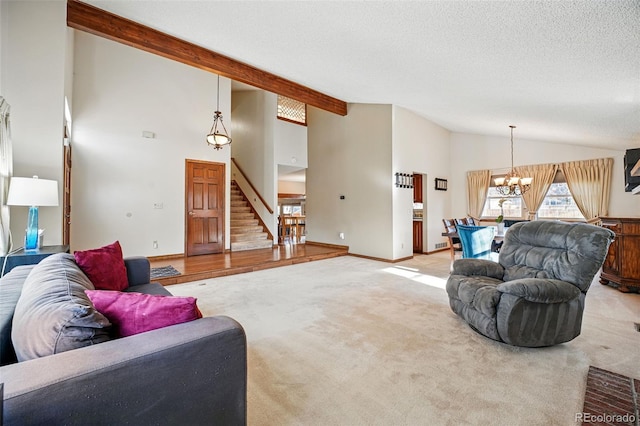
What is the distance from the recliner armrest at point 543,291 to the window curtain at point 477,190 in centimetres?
601

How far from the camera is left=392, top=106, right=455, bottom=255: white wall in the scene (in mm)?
6305

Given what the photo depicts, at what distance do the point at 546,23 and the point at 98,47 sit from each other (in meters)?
6.62

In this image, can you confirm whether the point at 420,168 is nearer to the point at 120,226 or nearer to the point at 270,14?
the point at 270,14

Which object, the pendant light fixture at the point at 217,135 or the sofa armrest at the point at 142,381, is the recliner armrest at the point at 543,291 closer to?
the sofa armrest at the point at 142,381

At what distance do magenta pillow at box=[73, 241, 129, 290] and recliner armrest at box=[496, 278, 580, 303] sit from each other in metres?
3.19

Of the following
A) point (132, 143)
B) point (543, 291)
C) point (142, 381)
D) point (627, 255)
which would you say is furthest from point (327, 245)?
point (142, 381)

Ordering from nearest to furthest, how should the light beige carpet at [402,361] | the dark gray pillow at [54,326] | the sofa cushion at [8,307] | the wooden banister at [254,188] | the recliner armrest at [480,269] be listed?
the dark gray pillow at [54,326] < the sofa cushion at [8,307] < the light beige carpet at [402,361] < the recliner armrest at [480,269] < the wooden banister at [254,188]

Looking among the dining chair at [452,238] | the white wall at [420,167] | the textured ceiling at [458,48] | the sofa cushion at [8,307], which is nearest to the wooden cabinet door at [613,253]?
the textured ceiling at [458,48]

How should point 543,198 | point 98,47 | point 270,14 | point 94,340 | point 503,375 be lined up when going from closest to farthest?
point 94,340 < point 503,375 < point 270,14 < point 98,47 < point 543,198

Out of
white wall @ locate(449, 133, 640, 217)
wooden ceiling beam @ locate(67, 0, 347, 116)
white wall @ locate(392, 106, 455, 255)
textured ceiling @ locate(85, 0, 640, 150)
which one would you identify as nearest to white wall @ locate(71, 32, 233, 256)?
wooden ceiling beam @ locate(67, 0, 347, 116)

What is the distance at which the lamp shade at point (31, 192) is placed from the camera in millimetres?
2668

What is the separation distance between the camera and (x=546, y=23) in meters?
2.27

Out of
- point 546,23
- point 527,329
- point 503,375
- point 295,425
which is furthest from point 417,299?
point 546,23

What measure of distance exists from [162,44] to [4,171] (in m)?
2.39
